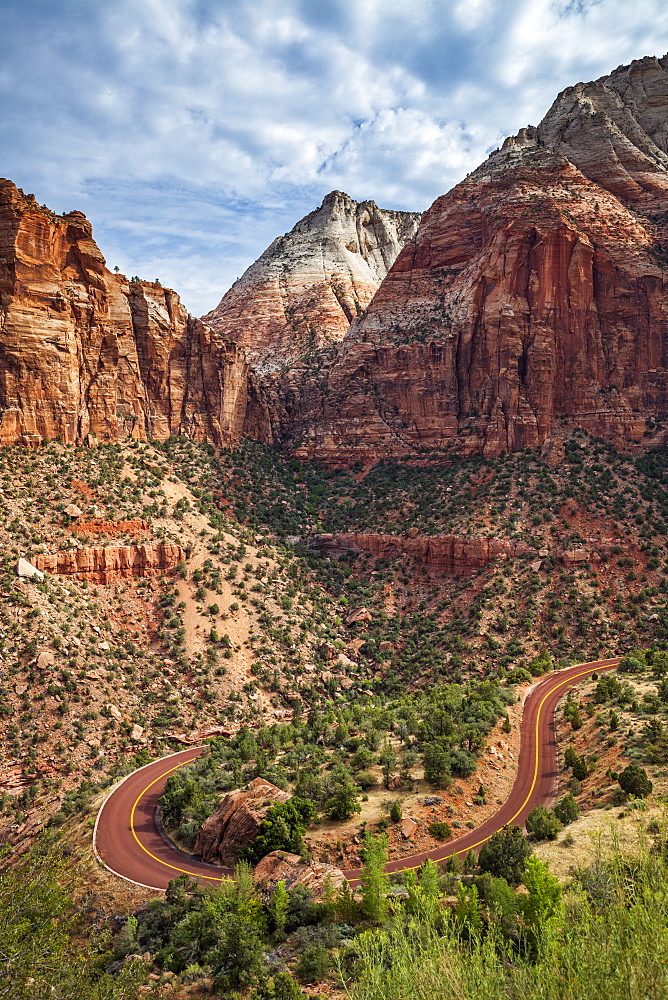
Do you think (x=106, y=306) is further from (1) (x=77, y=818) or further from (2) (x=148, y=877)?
(2) (x=148, y=877)

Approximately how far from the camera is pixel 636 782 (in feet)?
73.0

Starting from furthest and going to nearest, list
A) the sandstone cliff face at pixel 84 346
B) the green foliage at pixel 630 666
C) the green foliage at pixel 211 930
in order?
the sandstone cliff face at pixel 84 346
the green foliage at pixel 630 666
the green foliage at pixel 211 930

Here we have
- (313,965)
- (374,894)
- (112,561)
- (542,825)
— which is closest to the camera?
(313,965)

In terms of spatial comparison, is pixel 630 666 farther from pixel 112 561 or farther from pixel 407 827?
pixel 112 561

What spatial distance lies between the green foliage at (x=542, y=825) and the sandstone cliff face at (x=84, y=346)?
41.8 meters

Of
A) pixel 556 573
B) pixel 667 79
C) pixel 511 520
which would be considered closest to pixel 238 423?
pixel 511 520

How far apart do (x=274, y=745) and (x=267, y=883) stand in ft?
43.4

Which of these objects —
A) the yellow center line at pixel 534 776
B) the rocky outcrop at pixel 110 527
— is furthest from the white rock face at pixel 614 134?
the rocky outcrop at pixel 110 527

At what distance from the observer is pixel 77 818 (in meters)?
27.9

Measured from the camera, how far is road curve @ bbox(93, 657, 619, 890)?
75.2 ft

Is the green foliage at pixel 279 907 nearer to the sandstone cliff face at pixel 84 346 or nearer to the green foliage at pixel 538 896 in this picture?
the green foliage at pixel 538 896

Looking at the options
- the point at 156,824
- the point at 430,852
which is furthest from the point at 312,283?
the point at 430,852

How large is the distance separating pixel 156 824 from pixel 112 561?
66.1 feet

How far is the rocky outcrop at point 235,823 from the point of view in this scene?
900 inches
